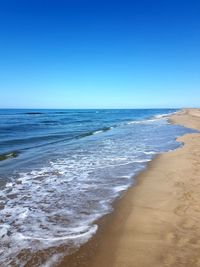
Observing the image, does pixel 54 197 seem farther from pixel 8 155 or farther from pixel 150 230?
pixel 8 155

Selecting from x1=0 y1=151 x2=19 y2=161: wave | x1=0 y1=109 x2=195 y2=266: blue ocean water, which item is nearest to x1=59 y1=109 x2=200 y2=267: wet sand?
x1=0 y1=109 x2=195 y2=266: blue ocean water

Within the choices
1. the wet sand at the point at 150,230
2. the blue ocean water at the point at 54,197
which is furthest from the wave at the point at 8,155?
the wet sand at the point at 150,230

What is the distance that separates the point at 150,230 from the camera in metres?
5.45

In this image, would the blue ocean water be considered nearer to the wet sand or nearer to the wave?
the wave

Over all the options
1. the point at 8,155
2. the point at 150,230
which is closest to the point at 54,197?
the point at 150,230

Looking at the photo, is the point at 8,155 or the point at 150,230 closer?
the point at 150,230

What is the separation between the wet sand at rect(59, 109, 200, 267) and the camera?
444 cm

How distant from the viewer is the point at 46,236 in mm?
5363

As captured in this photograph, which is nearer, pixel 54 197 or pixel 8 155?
pixel 54 197

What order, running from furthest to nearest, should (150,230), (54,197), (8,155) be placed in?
(8,155) < (54,197) < (150,230)

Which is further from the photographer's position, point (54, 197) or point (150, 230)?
point (54, 197)

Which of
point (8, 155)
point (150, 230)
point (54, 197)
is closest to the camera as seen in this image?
point (150, 230)

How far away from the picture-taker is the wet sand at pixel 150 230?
14.6 ft

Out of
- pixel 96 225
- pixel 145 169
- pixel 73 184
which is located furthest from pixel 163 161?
pixel 96 225
